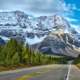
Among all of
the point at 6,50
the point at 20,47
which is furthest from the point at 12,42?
the point at 6,50

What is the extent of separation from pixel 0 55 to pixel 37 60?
74.8 m

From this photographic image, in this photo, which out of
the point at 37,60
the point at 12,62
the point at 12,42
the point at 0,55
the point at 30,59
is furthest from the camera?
the point at 37,60

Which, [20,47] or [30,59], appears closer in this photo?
[20,47]

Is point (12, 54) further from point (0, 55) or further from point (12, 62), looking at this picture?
point (0, 55)

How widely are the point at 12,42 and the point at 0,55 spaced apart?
22857 mm

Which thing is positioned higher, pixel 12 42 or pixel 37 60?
pixel 12 42

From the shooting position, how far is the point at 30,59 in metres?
159

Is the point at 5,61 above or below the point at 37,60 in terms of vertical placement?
above

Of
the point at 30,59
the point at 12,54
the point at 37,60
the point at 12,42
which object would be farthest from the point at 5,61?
the point at 37,60

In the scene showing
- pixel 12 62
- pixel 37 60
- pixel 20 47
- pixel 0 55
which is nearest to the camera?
pixel 0 55

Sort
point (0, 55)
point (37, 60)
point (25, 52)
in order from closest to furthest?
point (0, 55)
point (25, 52)
point (37, 60)

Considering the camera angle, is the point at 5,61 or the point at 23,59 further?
the point at 23,59

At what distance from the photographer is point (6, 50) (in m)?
110

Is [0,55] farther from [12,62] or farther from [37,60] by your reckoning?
[37,60]
